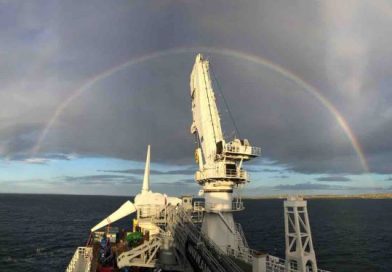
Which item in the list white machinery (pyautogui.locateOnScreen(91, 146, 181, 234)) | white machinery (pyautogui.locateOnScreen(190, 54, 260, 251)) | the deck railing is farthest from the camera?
white machinery (pyautogui.locateOnScreen(91, 146, 181, 234))

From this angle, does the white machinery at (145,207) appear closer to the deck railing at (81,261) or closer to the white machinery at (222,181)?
the deck railing at (81,261)

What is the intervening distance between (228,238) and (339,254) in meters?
56.5

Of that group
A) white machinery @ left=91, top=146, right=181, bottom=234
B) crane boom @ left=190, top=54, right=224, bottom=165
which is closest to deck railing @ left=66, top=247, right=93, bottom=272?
white machinery @ left=91, top=146, right=181, bottom=234

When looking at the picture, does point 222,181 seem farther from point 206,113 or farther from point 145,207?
point 145,207

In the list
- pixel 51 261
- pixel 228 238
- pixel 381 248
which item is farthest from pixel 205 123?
pixel 381 248

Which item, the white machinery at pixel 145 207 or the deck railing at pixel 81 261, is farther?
the white machinery at pixel 145 207

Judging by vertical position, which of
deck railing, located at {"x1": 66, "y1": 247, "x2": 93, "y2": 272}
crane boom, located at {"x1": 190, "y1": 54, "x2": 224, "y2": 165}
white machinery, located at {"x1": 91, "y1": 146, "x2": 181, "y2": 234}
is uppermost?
crane boom, located at {"x1": 190, "y1": 54, "x2": 224, "y2": 165}

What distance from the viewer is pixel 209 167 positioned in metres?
44.3

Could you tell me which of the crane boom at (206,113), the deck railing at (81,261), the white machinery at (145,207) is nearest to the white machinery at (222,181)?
the crane boom at (206,113)

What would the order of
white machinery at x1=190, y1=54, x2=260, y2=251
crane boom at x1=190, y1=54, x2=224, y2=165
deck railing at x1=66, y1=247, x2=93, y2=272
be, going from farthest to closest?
deck railing at x1=66, y1=247, x2=93, y2=272 < crane boom at x1=190, y1=54, x2=224, y2=165 < white machinery at x1=190, y1=54, x2=260, y2=251

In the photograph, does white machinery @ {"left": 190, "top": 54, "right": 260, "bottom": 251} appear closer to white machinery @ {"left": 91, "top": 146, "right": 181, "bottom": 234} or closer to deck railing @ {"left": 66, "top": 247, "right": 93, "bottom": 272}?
deck railing @ {"left": 66, "top": 247, "right": 93, "bottom": 272}

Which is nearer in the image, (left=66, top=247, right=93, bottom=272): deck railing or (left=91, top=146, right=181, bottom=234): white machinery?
(left=66, top=247, right=93, bottom=272): deck railing

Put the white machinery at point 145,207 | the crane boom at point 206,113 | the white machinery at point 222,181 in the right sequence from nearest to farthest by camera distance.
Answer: the white machinery at point 222,181 → the crane boom at point 206,113 → the white machinery at point 145,207

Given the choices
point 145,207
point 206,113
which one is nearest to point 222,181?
point 206,113
